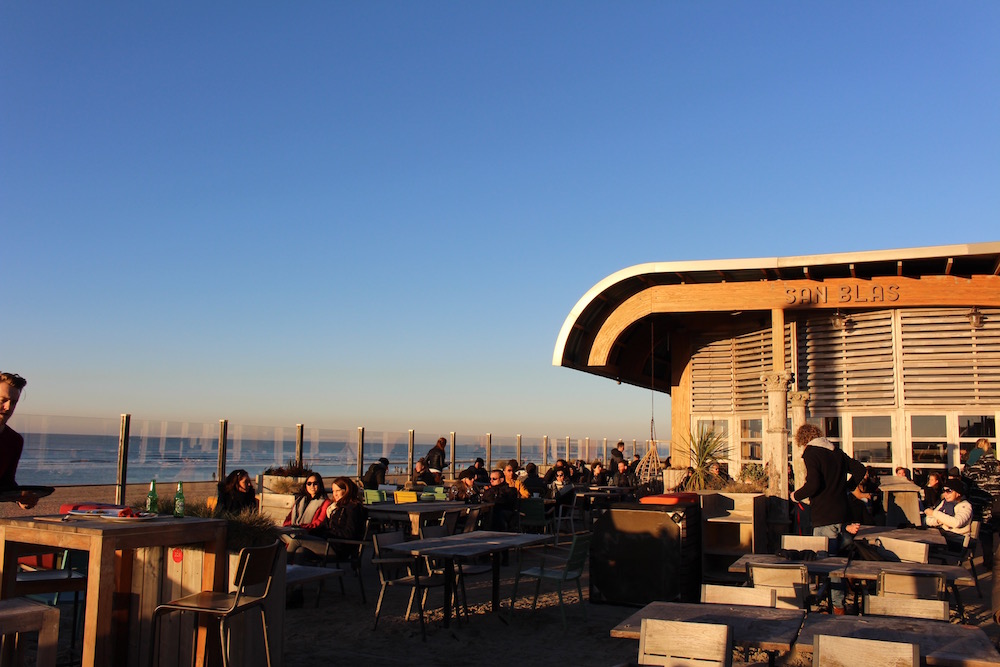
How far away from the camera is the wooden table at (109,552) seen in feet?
12.9

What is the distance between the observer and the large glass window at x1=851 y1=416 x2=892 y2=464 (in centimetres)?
1397

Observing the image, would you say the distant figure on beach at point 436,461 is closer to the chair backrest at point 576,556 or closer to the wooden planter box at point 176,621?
the chair backrest at point 576,556

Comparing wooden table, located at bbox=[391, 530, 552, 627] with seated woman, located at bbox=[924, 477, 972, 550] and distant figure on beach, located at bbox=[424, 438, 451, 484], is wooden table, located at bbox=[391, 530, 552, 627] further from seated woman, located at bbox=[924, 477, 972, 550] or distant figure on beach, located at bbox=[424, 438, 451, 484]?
distant figure on beach, located at bbox=[424, 438, 451, 484]

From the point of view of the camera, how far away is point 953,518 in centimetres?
889

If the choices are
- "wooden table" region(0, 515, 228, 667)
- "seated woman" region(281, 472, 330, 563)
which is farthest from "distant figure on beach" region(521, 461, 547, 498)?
"wooden table" region(0, 515, 228, 667)

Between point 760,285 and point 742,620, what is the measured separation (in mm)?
10556

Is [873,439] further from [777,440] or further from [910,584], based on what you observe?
[910,584]

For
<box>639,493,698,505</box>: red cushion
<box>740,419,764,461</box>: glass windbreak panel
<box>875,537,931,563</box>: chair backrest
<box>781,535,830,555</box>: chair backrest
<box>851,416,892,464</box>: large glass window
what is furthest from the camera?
<box>740,419,764,461</box>: glass windbreak panel

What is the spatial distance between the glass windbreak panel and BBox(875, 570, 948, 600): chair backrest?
32.8 ft

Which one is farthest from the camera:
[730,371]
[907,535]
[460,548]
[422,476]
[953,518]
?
[422,476]

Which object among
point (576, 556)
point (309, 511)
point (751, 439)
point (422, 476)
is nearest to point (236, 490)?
point (309, 511)

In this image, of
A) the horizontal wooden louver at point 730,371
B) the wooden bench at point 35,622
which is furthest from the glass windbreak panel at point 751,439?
the wooden bench at point 35,622

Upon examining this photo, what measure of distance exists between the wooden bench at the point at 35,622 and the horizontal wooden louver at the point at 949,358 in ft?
43.7

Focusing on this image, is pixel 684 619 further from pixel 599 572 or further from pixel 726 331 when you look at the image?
pixel 726 331
